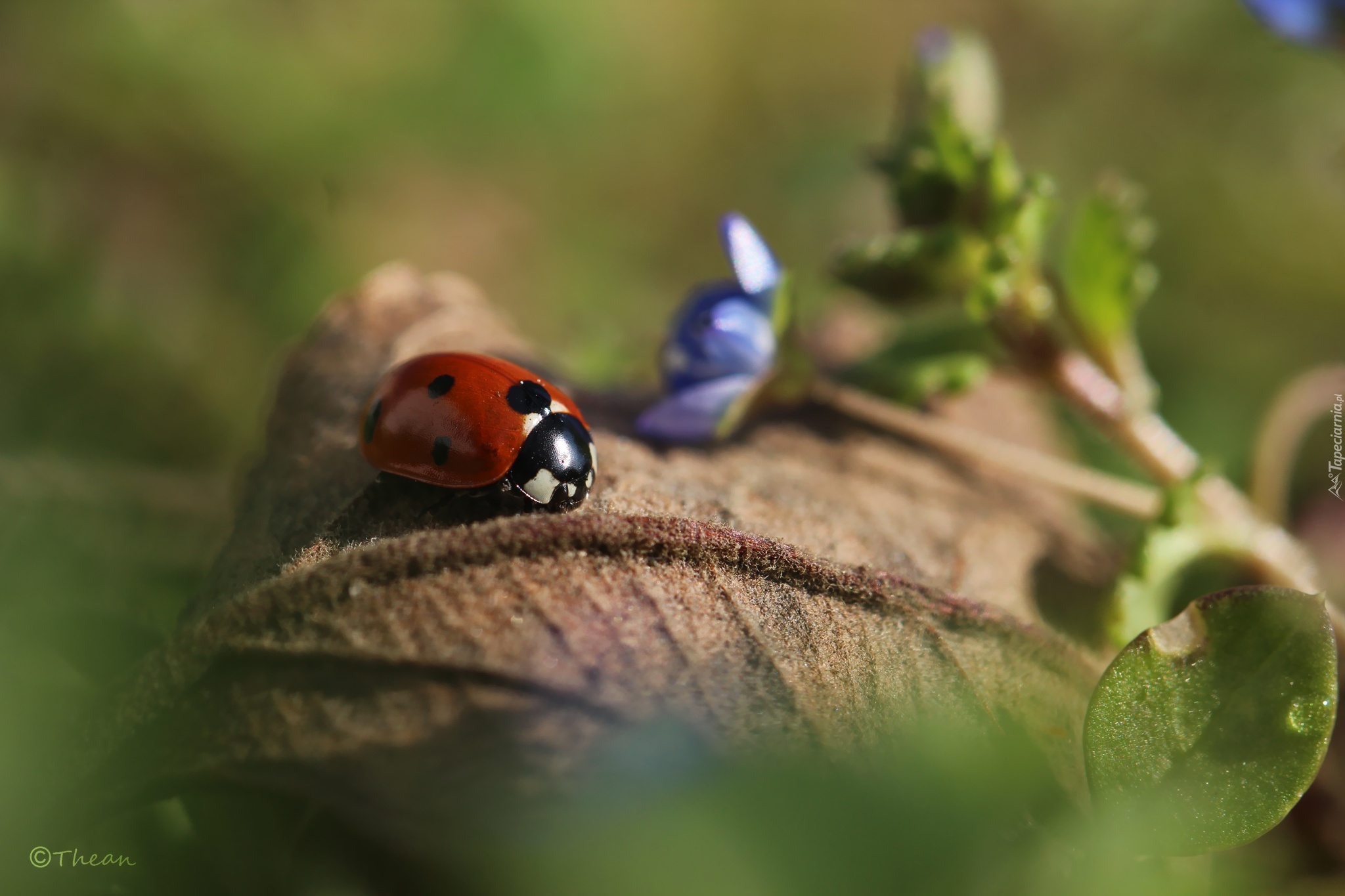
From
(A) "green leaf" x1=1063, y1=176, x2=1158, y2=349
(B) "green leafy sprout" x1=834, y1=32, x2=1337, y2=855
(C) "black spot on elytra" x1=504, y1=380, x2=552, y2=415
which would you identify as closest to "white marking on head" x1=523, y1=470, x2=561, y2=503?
(C) "black spot on elytra" x1=504, y1=380, x2=552, y2=415

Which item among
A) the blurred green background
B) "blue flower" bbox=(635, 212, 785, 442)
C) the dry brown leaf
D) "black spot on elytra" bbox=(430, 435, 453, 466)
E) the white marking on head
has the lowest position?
the dry brown leaf

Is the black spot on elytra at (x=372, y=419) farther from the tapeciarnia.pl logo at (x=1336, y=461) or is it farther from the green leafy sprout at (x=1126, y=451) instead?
the tapeciarnia.pl logo at (x=1336, y=461)

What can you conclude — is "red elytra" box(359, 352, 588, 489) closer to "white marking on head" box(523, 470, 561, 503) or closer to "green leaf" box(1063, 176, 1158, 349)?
"white marking on head" box(523, 470, 561, 503)

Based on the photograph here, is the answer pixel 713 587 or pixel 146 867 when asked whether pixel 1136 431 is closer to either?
pixel 713 587

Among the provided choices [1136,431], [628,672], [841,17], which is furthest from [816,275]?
[628,672]

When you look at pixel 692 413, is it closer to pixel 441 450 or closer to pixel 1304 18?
pixel 441 450

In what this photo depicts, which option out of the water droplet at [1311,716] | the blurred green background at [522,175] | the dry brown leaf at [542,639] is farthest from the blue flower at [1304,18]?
the water droplet at [1311,716]
